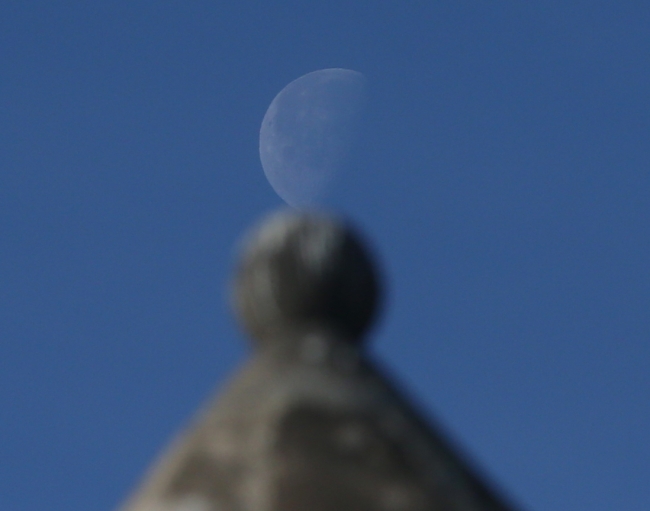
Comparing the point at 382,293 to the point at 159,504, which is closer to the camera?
the point at 159,504

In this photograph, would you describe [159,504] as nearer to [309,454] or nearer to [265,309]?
[309,454]

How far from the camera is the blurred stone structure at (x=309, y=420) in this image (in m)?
4.01

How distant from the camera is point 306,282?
4.52 m

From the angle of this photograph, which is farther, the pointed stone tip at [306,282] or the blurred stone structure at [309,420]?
the pointed stone tip at [306,282]

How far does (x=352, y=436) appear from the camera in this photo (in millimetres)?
4148

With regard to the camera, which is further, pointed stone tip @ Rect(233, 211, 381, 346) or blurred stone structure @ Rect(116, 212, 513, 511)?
pointed stone tip @ Rect(233, 211, 381, 346)

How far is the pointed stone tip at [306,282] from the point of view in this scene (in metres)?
4.52

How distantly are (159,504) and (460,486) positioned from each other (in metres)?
0.77

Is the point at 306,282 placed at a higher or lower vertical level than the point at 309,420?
higher

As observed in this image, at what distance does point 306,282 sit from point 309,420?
0.48m

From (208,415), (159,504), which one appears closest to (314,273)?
(208,415)

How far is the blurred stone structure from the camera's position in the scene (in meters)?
4.01

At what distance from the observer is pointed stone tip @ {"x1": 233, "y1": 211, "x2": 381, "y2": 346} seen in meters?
4.52

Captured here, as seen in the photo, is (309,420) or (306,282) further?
(306,282)
